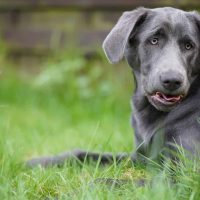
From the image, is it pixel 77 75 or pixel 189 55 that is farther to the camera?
pixel 77 75

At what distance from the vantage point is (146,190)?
3.02 metres

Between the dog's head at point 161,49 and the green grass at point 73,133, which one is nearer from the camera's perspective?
the green grass at point 73,133

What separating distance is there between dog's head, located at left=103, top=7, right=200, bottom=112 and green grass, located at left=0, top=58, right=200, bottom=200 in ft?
1.49

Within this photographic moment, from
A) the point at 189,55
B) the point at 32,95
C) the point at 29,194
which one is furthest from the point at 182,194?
the point at 32,95

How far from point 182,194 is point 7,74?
5507mm

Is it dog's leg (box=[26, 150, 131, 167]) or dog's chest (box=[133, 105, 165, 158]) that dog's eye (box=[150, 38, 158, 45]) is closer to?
dog's chest (box=[133, 105, 165, 158])

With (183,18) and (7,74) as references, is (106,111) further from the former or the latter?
(183,18)

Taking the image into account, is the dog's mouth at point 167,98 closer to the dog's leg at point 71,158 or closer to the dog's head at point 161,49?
the dog's head at point 161,49

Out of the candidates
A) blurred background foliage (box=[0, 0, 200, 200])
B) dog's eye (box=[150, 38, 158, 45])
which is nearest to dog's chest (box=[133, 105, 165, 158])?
blurred background foliage (box=[0, 0, 200, 200])

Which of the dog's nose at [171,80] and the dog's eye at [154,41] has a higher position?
the dog's eye at [154,41]

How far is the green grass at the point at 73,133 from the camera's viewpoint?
10.3 feet

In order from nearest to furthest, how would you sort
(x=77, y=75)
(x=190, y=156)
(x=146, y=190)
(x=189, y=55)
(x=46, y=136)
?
(x=146, y=190) → (x=190, y=156) → (x=189, y=55) → (x=46, y=136) → (x=77, y=75)

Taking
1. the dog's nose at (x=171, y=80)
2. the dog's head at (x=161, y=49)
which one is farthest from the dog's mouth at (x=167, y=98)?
the dog's nose at (x=171, y=80)

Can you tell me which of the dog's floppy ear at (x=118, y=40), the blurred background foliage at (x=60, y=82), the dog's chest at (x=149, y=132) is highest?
the dog's floppy ear at (x=118, y=40)
